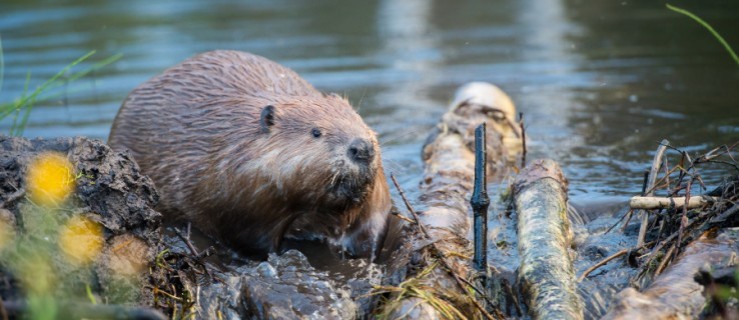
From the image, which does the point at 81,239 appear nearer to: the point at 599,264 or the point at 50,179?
the point at 50,179

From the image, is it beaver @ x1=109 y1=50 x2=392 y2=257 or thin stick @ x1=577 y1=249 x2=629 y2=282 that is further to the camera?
beaver @ x1=109 y1=50 x2=392 y2=257

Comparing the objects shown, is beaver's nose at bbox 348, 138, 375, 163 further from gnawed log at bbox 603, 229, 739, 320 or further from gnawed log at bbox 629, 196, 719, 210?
gnawed log at bbox 603, 229, 739, 320

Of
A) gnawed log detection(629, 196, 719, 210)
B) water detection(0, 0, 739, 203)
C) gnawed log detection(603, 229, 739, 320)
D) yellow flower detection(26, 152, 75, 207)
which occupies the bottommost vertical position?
water detection(0, 0, 739, 203)

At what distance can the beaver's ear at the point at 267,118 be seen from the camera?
368 centimetres

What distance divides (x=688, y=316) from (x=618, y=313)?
0.19 metres

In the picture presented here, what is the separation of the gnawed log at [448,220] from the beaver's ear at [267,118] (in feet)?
2.35

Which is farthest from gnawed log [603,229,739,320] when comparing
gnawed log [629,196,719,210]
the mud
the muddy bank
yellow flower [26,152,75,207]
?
yellow flower [26,152,75,207]

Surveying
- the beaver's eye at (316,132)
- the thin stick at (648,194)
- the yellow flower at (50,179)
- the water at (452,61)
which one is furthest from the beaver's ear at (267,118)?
the thin stick at (648,194)

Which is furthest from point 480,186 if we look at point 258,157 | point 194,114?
point 194,114

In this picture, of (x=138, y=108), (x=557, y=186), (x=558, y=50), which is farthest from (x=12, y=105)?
(x=558, y=50)

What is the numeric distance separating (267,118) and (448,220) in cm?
86

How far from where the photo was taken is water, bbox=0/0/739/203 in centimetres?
561

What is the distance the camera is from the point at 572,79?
7.51m

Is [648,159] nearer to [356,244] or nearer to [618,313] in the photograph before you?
[356,244]
